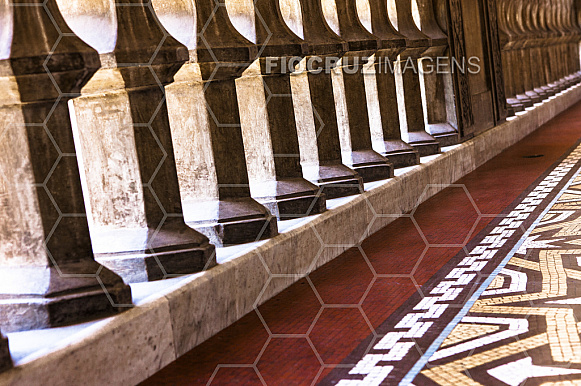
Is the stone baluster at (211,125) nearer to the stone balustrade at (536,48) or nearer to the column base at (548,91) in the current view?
the stone balustrade at (536,48)

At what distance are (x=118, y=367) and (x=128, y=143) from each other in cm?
102

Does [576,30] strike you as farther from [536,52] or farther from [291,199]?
[291,199]

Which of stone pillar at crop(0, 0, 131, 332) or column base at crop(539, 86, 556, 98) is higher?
stone pillar at crop(0, 0, 131, 332)

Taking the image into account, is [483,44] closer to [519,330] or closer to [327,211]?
[327,211]

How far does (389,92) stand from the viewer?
6.52 metres

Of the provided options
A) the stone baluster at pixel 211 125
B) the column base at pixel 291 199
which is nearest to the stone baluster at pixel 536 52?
the column base at pixel 291 199

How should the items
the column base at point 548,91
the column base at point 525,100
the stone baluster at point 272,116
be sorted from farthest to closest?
the column base at point 548,91 < the column base at point 525,100 < the stone baluster at point 272,116

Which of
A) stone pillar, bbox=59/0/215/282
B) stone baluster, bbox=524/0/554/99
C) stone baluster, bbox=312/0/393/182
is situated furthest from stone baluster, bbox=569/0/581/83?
stone pillar, bbox=59/0/215/282

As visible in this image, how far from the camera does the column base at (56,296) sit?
106 inches

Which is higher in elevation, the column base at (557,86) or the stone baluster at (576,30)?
the stone baluster at (576,30)

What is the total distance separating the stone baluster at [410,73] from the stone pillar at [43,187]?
4.50m

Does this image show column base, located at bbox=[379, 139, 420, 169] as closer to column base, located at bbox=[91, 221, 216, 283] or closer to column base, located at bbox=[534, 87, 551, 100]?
column base, located at bbox=[91, 221, 216, 283]

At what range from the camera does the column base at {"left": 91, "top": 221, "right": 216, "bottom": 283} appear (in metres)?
3.27

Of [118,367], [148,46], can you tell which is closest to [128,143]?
[148,46]
